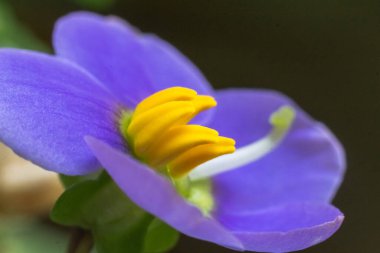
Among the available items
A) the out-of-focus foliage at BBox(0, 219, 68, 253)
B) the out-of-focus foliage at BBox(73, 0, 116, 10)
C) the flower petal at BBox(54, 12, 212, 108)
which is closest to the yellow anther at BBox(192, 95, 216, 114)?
the flower petal at BBox(54, 12, 212, 108)

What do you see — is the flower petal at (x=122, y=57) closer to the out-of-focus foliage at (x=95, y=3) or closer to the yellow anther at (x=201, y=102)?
the yellow anther at (x=201, y=102)

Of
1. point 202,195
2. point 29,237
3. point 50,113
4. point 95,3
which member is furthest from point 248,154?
point 95,3

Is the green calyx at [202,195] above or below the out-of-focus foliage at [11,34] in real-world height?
above

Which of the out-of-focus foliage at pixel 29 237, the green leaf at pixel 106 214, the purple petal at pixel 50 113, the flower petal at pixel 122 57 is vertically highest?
the purple petal at pixel 50 113

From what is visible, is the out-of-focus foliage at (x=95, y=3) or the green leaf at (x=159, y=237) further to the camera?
the out-of-focus foliage at (x=95, y=3)

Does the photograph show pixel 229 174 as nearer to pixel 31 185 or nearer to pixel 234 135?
pixel 234 135

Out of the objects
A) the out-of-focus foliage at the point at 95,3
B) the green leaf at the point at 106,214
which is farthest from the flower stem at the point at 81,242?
the out-of-focus foliage at the point at 95,3

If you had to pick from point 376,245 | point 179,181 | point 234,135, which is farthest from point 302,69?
point 179,181
